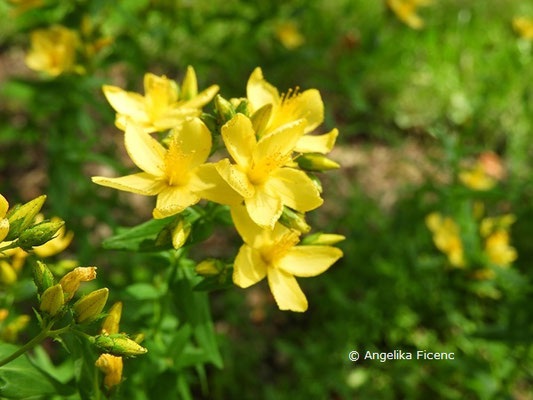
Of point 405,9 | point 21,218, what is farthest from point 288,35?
point 21,218

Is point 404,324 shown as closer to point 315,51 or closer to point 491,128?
point 315,51

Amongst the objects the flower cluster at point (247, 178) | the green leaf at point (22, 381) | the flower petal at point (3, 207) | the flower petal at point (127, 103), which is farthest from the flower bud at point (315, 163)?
the green leaf at point (22, 381)

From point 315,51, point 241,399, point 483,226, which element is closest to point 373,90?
point 315,51

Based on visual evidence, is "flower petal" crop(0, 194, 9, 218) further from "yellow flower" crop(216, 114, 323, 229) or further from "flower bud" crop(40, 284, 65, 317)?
"yellow flower" crop(216, 114, 323, 229)

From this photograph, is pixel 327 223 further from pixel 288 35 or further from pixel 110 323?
pixel 110 323

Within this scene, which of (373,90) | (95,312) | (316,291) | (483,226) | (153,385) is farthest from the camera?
(373,90)

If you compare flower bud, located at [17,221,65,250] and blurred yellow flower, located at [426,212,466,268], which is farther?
blurred yellow flower, located at [426,212,466,268]

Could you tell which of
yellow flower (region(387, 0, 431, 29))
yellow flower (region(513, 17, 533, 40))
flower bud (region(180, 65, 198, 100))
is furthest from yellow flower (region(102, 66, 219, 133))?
yellow flower (region(513, 17, 533, 40))

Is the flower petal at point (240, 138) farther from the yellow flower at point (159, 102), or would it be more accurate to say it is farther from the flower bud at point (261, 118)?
the yellow flower at point (159, 102)
